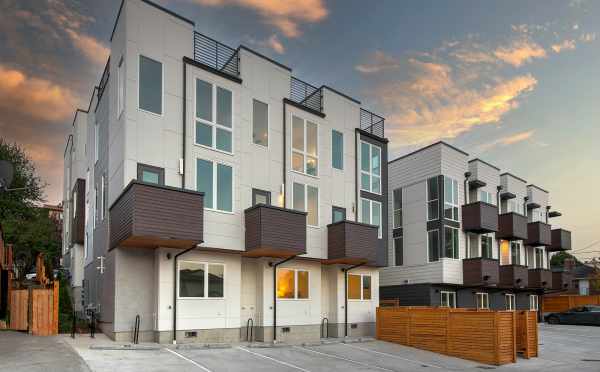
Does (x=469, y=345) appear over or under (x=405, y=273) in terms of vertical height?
under

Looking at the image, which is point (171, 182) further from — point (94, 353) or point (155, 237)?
point (94, 353)

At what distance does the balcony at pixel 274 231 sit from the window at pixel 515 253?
73.5 ft

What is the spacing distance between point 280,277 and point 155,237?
22.4ft

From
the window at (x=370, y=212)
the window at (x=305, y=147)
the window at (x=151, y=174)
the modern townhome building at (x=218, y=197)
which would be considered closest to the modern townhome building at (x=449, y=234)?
the window at (x=370, y=212)

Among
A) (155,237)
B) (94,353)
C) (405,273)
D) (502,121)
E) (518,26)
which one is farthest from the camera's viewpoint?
(405,273)

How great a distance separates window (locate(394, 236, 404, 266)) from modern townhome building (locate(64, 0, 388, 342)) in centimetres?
713

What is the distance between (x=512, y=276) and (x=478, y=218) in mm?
5834

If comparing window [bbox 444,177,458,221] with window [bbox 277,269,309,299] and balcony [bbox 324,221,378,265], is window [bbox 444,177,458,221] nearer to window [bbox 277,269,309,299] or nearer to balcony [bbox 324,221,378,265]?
balcony [bbox 324,221,378,265]

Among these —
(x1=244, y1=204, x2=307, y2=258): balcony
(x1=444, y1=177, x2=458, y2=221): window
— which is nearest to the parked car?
(x1=444, y1=177, x2=458, y2=221): window

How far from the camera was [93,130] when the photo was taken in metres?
24.5

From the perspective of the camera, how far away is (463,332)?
21.1 m

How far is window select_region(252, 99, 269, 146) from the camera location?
71.1 feet

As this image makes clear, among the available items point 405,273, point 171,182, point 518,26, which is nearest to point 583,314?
point 405,273

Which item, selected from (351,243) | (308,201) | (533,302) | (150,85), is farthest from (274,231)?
(533,302)
